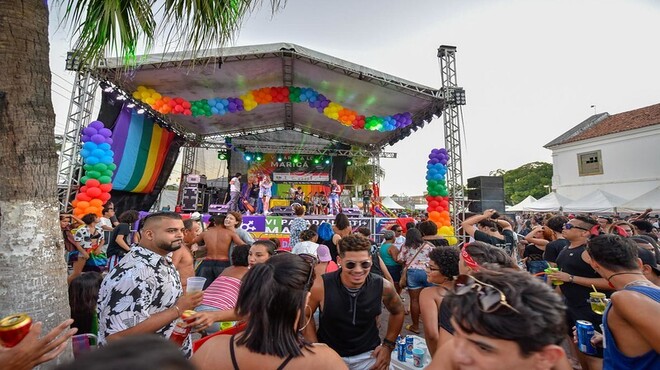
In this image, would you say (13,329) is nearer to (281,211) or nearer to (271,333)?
(271,333)

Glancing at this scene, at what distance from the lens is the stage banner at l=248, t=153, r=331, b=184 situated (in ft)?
61.5

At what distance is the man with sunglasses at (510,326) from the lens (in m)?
1.02

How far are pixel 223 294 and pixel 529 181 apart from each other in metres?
42.2

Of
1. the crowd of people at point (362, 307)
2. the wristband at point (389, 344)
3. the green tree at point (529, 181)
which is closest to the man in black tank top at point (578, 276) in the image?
the crowd of people at point (362, 307)

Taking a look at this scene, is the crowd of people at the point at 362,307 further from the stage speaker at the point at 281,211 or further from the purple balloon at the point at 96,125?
the stage speaker at the point at 281,211

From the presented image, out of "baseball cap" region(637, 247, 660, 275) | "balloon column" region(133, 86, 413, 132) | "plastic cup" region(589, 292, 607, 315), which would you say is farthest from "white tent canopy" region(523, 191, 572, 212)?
"plastic cup" region(589, 292, 607, 315)

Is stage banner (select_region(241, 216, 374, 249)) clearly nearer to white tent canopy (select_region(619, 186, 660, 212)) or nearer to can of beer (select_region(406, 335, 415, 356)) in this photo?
can of beer (select_region(406, 335, 415, 356))

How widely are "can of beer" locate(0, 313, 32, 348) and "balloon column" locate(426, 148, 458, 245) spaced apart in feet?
33.6

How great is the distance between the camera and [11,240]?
6.24 ft

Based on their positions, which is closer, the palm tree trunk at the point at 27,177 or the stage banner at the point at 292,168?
the palm tree trunk at the point at 27,177

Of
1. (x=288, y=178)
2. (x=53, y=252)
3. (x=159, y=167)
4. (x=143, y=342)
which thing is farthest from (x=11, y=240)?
(x=288, y=178)

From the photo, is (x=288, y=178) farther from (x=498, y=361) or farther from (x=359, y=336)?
(x=498, y=361)

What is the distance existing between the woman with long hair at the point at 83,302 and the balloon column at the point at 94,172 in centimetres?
635

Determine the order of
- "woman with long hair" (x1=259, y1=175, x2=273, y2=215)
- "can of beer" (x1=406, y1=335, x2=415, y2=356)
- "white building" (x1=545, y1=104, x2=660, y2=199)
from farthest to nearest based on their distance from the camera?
"white building" (x1=545, y1=104, x2=660, y2=199)
"woman with long hair" (x1=259, y1=175, x2=273, y2=215)
"can of beer" (x1=406, y1=335, x2=415, y2=356)
